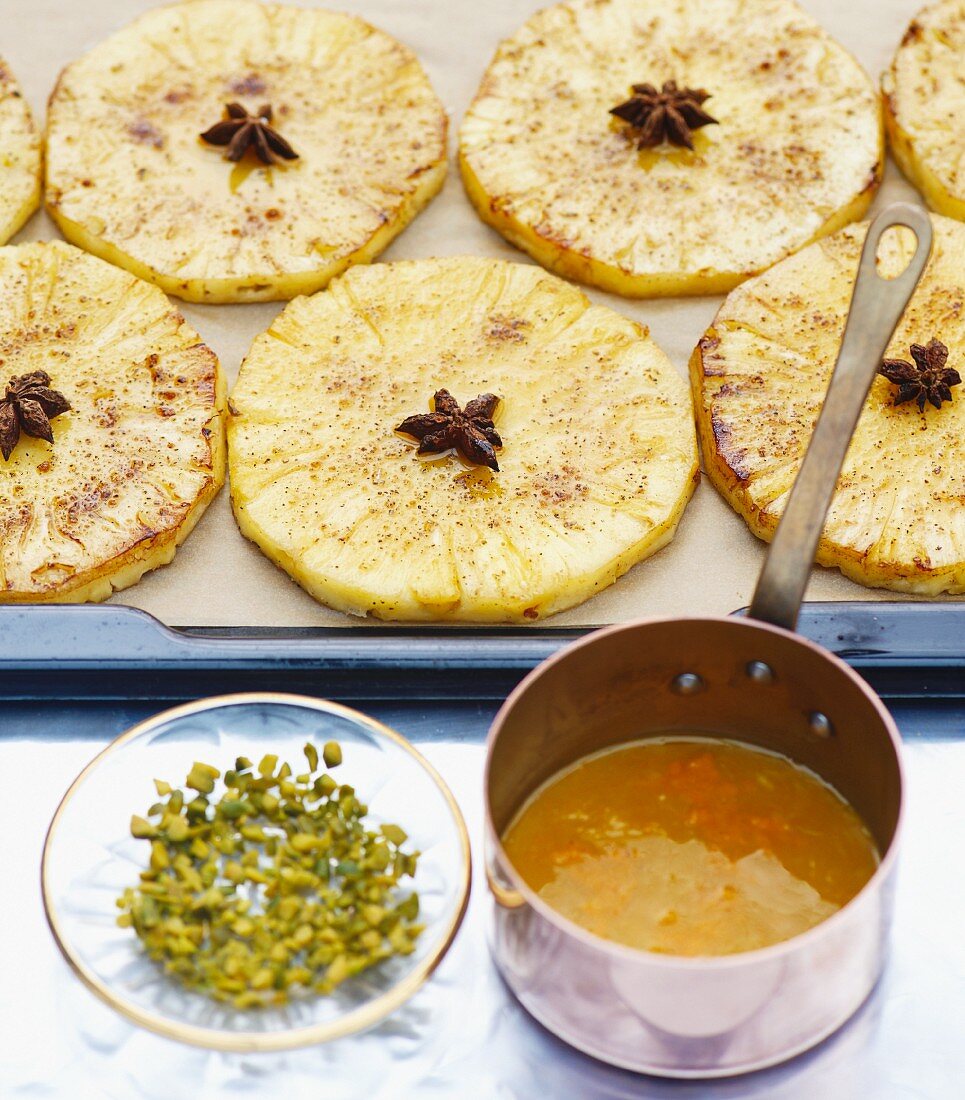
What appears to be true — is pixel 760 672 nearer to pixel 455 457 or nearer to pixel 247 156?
pixel 455 457

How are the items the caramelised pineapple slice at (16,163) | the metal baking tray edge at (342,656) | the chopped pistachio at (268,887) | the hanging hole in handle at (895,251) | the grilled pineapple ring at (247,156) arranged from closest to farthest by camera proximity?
the chopped pistachio at (268,887), the metal baking tray edge at (342,656), the hanging hole in handle at (895,251), the grilled pineapple ring at (247,156), the caramelised pineapple slice at (16,163)

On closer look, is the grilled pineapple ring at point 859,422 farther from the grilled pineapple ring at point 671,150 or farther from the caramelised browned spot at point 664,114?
the caramelised browned spot at point 664,114

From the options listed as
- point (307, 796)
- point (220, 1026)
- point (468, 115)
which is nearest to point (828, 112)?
point (468, 115)

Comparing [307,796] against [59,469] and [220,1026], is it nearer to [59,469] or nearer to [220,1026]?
[220,1026]

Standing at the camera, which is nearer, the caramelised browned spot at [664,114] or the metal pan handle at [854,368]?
the metal pan handle at [854,368]

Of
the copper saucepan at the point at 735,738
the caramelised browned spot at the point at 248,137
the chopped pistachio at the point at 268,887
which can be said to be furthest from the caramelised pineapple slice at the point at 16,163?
the copper saucepan at the point at 735,738

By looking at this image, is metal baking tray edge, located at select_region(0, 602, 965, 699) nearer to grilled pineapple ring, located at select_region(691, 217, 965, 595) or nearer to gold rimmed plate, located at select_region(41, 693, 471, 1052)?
gold rimmed plate, located at select_region(41, 693, 471, 1052)
